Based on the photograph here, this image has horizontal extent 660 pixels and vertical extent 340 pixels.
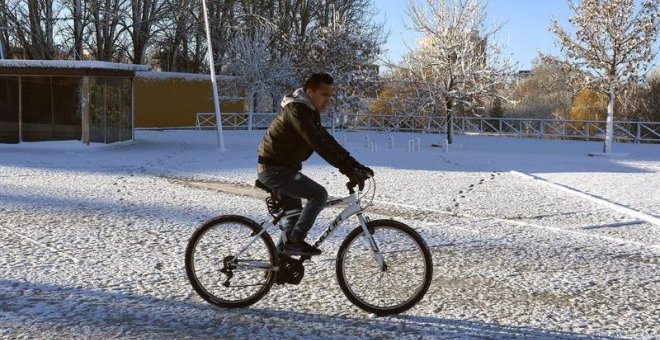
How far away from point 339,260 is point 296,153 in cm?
75

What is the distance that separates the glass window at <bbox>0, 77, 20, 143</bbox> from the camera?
2209 centimetres

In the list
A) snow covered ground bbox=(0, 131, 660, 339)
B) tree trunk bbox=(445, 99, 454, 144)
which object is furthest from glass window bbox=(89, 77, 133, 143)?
tree trunk bbox=(445, 99, 454, 144)

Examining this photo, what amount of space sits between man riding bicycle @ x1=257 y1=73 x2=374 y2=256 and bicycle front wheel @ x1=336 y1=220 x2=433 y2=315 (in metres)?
0.26

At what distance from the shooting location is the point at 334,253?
6672mm

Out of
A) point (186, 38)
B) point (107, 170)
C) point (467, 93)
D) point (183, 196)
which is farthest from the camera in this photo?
point (186, 38)

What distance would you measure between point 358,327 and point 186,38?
38.3m

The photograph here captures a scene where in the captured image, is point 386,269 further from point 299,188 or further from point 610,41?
point 610,41

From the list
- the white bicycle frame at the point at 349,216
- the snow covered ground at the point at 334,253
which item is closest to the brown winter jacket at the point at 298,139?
the white bicycle frame at the point at 349,216

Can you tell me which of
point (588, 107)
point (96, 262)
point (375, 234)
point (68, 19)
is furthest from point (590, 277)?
point (588, 107)

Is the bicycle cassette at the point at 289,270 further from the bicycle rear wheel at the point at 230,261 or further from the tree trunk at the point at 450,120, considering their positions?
the tree trunk at the point at 450,120

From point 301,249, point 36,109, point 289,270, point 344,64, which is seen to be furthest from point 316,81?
point 344,64

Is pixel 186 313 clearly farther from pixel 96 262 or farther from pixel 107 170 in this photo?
pixel 107 170

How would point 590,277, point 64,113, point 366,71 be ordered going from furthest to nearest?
point 366,71 < point 64,113 < point 590,277

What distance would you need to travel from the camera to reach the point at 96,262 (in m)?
6.12
